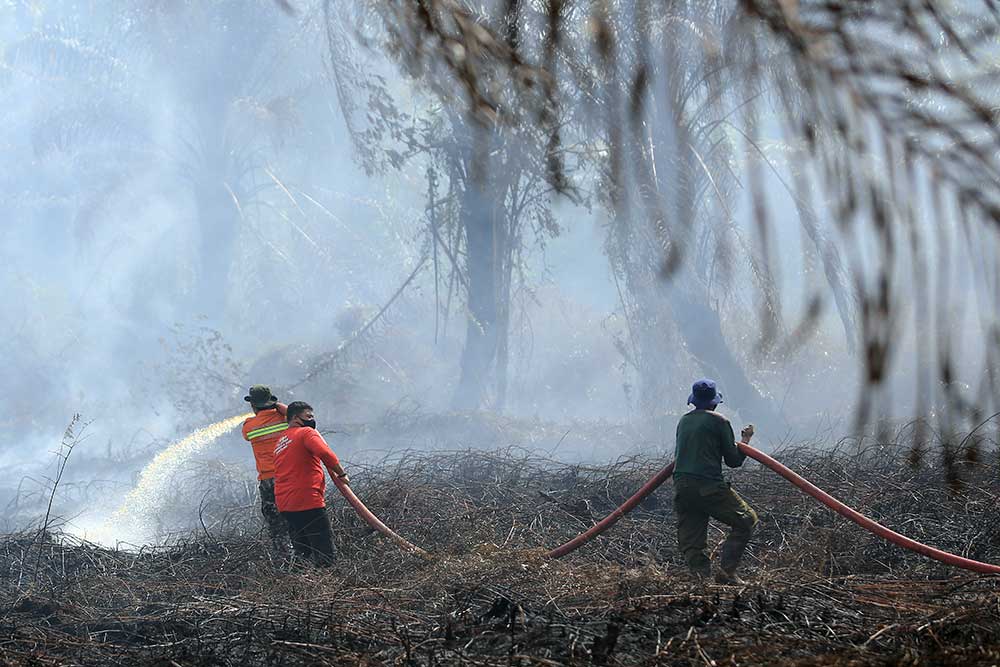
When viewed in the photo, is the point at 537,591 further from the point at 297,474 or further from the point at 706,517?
the point at 297,474

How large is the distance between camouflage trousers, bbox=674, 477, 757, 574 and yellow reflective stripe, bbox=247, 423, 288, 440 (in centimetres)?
324

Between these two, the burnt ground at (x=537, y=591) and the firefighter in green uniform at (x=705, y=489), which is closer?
the burnt ground at (x=537, y=591)

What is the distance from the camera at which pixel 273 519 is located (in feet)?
27.2

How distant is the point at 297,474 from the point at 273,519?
2.86 feet

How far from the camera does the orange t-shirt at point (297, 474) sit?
754 cm

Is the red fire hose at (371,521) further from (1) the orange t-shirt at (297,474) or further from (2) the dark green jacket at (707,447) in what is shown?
(2) the dark green jacket at (707,447)

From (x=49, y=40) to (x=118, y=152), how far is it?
354 cm

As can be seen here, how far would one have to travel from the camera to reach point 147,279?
3400 centimetres

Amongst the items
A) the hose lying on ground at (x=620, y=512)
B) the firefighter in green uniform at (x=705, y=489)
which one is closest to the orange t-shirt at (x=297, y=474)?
the hose lying on ground at (x=620, y=512)

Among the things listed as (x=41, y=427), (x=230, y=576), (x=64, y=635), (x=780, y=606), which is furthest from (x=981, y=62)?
(x=41, y=427)

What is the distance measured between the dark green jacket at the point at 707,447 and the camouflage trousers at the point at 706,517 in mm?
58

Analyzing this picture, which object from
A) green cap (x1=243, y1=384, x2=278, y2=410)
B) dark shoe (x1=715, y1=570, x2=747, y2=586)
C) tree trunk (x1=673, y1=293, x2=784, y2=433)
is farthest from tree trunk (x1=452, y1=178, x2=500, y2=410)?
dark shoe (x1=715, y1=570, x2=747, y2=586)

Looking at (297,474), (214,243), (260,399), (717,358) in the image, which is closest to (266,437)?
(260,399)

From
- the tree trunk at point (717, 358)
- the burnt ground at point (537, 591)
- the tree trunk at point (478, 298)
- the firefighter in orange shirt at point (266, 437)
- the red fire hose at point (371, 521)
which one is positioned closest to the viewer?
the burnt ground at point (537, 591)
